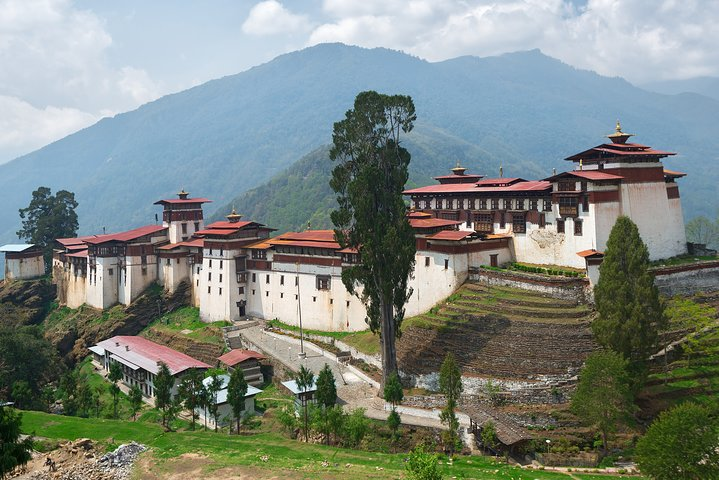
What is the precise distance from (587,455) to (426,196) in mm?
32717

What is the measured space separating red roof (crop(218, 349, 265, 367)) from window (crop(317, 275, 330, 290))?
856cm

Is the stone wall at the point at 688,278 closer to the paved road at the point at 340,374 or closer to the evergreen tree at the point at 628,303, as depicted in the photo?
the evergreen tree at the point at 628,303

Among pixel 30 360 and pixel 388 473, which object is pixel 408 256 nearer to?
pixel 388 473

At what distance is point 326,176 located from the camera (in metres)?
177

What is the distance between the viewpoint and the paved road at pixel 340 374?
41.3m

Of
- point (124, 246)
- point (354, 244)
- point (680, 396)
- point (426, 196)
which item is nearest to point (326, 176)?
point (124, 246)

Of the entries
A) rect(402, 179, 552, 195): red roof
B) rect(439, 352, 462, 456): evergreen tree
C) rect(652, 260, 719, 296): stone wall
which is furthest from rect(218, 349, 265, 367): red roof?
rect(652, 260, 719, 296): stone wall

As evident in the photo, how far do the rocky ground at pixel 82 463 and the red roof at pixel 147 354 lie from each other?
1619 cm

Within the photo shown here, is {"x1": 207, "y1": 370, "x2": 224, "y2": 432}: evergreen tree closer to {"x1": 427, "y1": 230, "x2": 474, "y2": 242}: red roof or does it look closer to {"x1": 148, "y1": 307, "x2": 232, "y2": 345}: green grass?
{"x1": 148, "y1": 307, "x2": 232, "y2": 345}: green grass

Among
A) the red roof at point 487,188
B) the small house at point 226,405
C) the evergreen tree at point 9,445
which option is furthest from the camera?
the red roof at point 487,188

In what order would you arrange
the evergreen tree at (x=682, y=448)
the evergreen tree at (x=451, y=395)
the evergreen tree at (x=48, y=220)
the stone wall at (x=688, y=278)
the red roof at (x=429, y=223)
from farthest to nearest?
the evergreen tree at (x=48, y=220), the red roof at (x=429, y=223), the stone wall at (x=688, y=278), the evergreen tree at (x=451, y=395), the evergreen tree at (x=682, y=448)

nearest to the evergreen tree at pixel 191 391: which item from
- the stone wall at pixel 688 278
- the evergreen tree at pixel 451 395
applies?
the evergreen tree at pixel 451 395

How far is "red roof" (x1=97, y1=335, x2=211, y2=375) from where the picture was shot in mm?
54562

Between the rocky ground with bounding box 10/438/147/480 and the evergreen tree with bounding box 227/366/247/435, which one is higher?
the evergreen tree with bounding box 227/366/247/435
